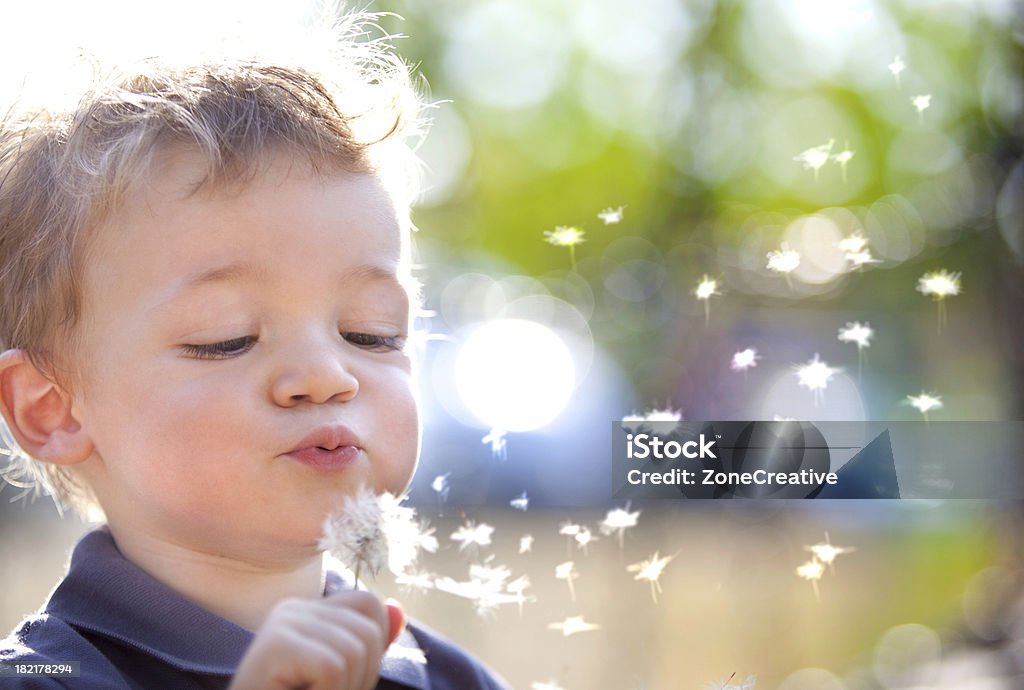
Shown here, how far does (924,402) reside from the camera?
1884 mm

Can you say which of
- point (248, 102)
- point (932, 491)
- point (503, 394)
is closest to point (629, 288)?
point (503, 394)

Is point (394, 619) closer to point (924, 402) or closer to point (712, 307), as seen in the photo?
point (924, 402)

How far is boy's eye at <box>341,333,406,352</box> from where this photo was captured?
33.7 inches

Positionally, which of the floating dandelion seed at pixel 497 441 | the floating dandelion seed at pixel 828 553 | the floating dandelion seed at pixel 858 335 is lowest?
the floating dandelion seed at pixel 497 441

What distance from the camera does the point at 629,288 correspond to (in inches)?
100

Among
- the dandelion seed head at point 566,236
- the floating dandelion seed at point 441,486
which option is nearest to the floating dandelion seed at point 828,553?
the dandelion seed head at point 566,236

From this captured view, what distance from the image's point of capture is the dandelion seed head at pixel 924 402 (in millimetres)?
1902

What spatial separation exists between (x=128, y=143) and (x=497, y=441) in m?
0.88

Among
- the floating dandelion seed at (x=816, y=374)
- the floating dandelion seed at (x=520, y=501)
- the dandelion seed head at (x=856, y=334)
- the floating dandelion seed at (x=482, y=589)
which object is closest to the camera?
the floating dandelion seed at (x=482, y=589)

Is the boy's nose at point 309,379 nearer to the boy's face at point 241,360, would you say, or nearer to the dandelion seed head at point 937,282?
the boy's face at point 241,360

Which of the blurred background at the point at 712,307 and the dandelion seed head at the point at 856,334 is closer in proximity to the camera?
the blurred background at the point at 712,307

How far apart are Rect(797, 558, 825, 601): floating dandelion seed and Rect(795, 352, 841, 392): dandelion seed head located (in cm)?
34

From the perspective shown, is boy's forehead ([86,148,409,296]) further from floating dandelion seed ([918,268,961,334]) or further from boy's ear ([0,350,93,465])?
floating dandelion seed ([918,268,961,334])

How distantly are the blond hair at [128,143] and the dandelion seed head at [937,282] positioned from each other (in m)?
1.20
